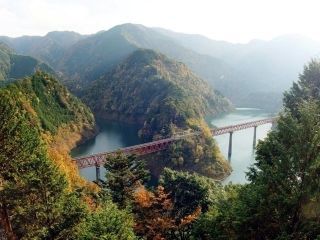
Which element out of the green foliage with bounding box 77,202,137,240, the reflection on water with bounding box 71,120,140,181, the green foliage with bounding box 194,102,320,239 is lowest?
the reflection on water with bounding box 71,120,140,181

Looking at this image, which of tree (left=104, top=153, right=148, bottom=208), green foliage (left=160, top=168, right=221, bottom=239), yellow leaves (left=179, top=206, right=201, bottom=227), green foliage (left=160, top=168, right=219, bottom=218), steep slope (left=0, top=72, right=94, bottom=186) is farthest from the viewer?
steep slope (left=0, top=72, right=94, bottom=186)

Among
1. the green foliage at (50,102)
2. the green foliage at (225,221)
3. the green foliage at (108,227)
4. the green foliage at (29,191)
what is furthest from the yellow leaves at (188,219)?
the green foliage at (50,102)

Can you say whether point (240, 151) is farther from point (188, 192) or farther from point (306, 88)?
→ point (188, 192)

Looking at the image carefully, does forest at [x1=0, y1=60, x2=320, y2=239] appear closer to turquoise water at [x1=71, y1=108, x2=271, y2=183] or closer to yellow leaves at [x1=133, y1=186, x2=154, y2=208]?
yellow leaves at [x1=133, y1=186, x2=154, y2=208]

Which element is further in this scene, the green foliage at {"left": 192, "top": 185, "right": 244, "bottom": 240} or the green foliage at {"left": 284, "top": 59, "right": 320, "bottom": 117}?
the green foliage at {"left": 284, "top": 59, "right": 320, "bottom": 117}

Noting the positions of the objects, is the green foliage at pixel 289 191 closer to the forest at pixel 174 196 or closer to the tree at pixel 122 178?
the forest at pixel 174 196

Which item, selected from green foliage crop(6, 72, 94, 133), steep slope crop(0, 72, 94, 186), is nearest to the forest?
steep slope crop(0, 72, 94, 186)

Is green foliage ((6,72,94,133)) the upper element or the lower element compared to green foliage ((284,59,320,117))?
lower

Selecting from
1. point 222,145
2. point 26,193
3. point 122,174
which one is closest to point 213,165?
point 222,145

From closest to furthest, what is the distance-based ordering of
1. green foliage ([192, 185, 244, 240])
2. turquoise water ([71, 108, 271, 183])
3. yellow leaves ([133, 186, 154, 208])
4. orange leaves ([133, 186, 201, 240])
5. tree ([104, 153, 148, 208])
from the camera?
green foliage ([192, 185, 244, 240]) < orange leaves ([133, 186, 201, 240]) < yellow leaves ([133, 186, 154, 208]) < tree ([104, 153, 148, 208]) < turquoise water ([71, 108, 271, 183])
